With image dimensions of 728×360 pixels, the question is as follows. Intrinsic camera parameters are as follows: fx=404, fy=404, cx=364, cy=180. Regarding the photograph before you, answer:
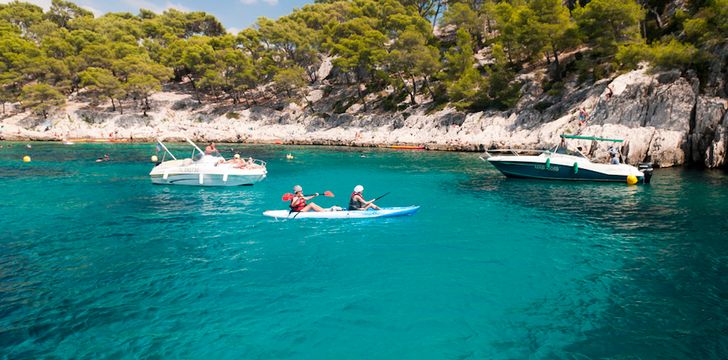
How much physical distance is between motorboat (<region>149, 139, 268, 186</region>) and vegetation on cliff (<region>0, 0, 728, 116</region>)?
127ft

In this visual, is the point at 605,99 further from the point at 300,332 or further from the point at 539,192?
Answer: the point at 300,332

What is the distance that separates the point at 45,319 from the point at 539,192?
2411 cm

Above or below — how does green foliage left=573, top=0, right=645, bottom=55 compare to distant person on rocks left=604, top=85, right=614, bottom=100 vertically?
above

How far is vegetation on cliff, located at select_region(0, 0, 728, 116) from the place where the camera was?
46.8m

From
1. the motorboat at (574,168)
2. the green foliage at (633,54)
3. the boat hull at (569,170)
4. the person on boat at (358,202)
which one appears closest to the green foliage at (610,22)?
the green foliage at (633,54)

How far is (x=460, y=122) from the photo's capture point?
59312 millimetres

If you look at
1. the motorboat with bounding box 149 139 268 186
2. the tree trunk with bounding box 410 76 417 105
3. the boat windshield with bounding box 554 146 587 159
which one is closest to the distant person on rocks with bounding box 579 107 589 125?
the boat windshield with bounding box 554 146 587 159

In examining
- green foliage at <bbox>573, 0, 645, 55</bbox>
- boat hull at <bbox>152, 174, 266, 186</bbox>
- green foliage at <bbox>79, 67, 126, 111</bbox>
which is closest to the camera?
boat hull at <bbox>152, 174, 266, 186</bbox>

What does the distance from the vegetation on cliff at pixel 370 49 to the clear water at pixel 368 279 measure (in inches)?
1250

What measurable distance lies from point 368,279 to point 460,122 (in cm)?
5104

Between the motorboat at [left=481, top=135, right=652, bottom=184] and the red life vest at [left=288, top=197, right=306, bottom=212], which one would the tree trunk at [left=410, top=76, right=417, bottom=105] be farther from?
the red life vest at [left=288, top=197, right=306, bottom=212]

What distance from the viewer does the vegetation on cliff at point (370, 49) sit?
46.8 meters

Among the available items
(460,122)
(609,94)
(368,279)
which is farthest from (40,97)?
(609,94)

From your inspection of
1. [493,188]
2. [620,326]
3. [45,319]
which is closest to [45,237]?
[45,319]
